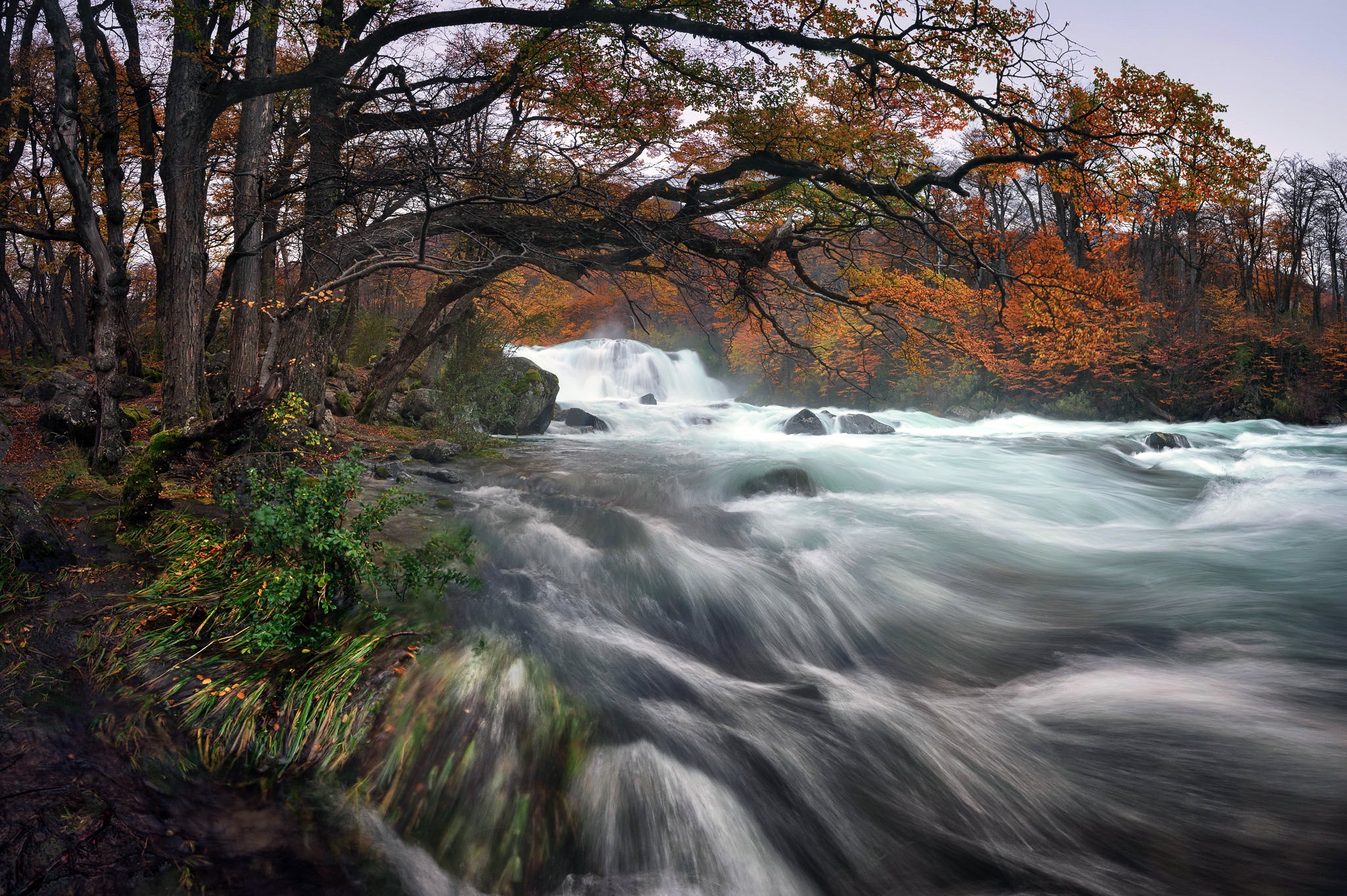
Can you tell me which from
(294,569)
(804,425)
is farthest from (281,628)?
(804,425)

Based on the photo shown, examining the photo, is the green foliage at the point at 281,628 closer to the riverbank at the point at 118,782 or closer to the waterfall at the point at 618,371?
the riverbank at the point at 118,782

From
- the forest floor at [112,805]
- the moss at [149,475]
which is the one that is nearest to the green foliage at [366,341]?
the moss at [149,475]

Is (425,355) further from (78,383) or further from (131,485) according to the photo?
(131,485)

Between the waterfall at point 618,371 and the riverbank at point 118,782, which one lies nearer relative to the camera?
the riverbank at point 118,782

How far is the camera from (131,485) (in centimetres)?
529

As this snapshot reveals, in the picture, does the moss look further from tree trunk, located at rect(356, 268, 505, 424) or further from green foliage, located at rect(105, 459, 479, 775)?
tree trunk, located at rect(356, 268, 505, 424)

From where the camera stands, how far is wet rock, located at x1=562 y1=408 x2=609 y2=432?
1853 centimetres

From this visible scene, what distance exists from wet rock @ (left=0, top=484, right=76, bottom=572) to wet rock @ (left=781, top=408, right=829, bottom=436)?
17.3 m

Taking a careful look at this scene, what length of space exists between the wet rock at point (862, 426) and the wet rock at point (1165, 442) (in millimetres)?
6446

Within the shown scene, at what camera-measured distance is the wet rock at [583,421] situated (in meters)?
18.5

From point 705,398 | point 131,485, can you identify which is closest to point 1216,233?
point 705,398

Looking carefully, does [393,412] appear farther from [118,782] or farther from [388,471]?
[118,782]

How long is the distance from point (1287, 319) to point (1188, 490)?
18.2 metres

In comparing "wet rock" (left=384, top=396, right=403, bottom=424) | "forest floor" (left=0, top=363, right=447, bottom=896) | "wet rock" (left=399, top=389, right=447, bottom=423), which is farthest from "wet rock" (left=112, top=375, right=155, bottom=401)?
"forest floor" (left=0, top=363, right=447, bottom=896)
